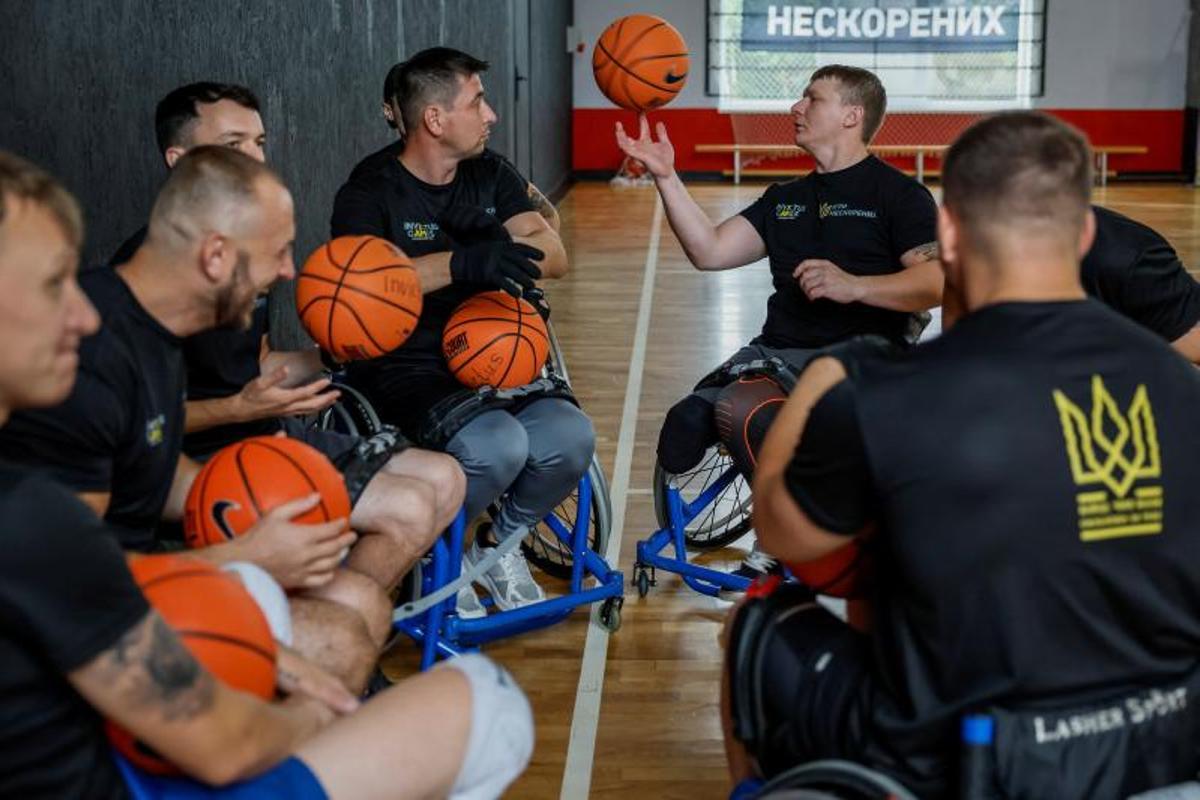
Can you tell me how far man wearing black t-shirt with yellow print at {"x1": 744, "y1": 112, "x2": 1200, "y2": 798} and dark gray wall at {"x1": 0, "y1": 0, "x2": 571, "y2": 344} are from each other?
2.18m

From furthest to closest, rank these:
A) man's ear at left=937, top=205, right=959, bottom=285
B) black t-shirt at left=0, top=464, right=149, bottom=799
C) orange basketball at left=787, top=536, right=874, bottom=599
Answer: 1. orange basketball at left=787, top=536, right=874, bottom=599
2. man's ear at left=937, top=205, right=959, bottom=285
3. black t-shirt at left=0, top=464, right=149, bottom=799

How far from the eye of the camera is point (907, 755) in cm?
220

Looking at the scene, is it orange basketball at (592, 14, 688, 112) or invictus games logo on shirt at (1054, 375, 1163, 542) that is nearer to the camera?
invictus games logo on shirt at (1054, 375, 1163, 542)

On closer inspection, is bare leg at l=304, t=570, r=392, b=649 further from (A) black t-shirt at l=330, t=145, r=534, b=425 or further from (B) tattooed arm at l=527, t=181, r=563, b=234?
(B) tattooed arm at l=527, t=181, r=563, b=234

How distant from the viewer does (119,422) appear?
8.34ft

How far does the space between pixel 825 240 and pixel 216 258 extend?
223 cm

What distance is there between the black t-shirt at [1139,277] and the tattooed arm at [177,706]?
2.37 m

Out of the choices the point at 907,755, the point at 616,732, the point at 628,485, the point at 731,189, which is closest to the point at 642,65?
the point at 628,485

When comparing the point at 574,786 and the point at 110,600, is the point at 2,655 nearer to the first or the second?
the point at 110,600

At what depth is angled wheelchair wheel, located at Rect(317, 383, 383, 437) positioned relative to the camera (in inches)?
154

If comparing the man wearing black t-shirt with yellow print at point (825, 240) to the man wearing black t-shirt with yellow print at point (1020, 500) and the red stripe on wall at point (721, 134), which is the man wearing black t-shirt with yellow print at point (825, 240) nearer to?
the man wearing black t-shirt with yellow print at point (1020, 500)

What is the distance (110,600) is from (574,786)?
1.72 meters

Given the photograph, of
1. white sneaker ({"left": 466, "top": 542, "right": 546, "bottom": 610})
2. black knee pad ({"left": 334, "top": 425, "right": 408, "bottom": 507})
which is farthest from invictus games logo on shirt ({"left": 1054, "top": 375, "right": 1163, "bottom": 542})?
white sneaker ({"left": 466, "top": 542, "right": 546, "bottom": 610})

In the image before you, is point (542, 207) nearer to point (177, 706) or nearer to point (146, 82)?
point (146, 82)
